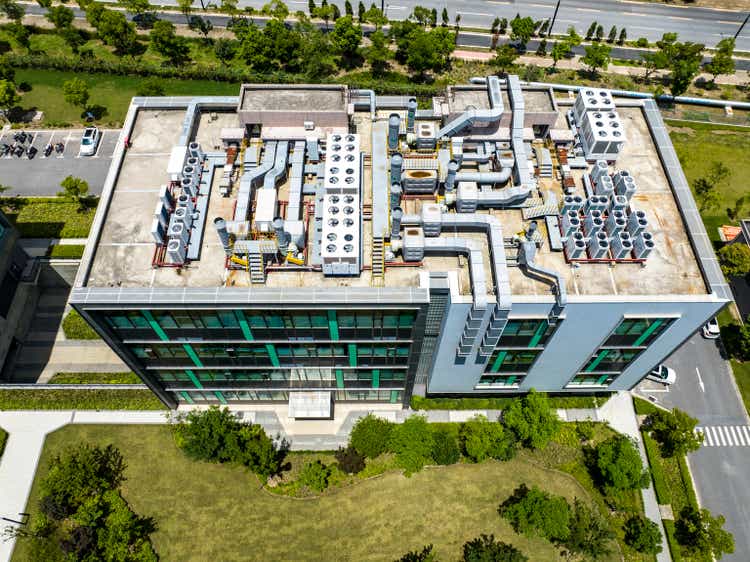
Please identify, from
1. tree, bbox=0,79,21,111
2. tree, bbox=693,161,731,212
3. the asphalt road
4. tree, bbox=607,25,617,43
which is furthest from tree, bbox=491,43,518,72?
tree, bbox=0,79,21,111

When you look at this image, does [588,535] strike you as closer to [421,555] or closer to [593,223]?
[421,555]

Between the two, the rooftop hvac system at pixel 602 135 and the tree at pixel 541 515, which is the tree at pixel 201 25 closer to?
the rooftop hvac system at pixel 602 135

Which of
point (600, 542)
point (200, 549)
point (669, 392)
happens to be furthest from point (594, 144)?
point (200, 549)

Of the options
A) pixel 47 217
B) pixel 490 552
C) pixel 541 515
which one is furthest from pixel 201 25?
pixel 490 552

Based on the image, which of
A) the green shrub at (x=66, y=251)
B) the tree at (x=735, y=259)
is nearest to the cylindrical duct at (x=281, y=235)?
the green shrub at (x=66, y=251)

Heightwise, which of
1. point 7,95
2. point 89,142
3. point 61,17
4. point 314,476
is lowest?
point 314,476

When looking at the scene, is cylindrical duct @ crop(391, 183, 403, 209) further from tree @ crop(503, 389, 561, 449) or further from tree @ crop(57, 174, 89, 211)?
tree @ crop(57, 174, 89, 211)
